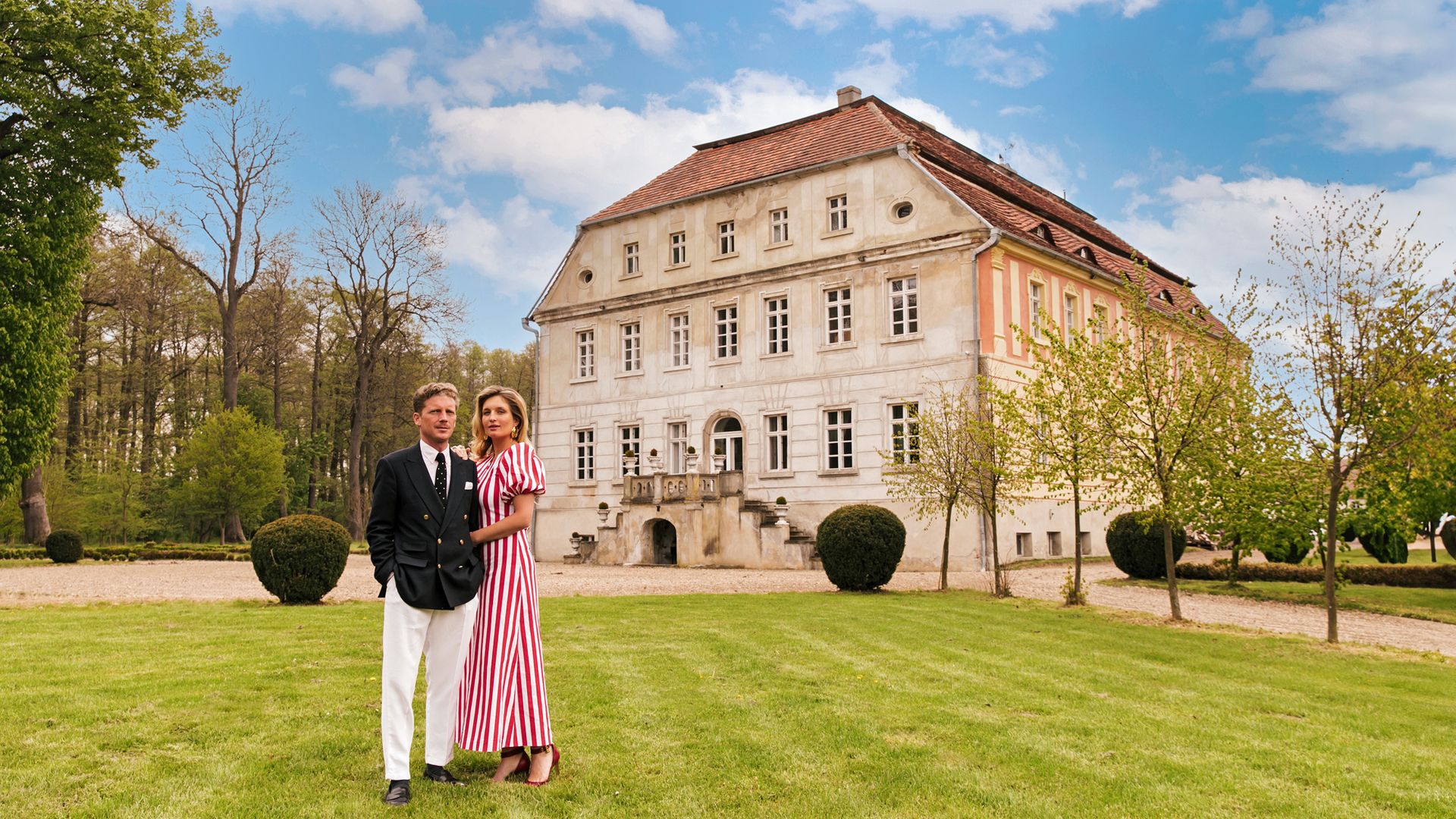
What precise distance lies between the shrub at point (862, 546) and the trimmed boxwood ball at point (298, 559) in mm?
8144

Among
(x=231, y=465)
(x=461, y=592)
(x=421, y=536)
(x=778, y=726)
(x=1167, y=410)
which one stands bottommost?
(x=778, y=726)

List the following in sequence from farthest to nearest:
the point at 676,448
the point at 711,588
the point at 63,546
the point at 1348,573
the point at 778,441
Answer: the point at 676,448, the point at 63,546, the point at 778,441, the point at 1348,573, the point at 711,588

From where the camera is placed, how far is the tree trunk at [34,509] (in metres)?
34.0

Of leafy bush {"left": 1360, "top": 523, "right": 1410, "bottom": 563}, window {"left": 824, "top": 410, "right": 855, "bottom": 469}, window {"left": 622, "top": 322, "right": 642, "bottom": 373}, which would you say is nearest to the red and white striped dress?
window {"left": 824, "top": 410, "right": 855, "bottom": 469}

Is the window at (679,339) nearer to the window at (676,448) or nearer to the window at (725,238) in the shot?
the window at (676,448)

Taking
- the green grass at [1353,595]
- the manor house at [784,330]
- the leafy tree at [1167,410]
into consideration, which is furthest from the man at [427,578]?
the manor house at [784,330]

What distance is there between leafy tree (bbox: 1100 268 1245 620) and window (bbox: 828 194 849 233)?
14.0 m

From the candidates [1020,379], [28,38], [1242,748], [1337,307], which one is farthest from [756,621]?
[28,38]

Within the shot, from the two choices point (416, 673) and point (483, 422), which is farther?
point (483, 422)

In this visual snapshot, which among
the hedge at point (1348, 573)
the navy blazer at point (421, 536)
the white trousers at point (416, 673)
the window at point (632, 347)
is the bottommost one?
the hedge at point (1348, 573)

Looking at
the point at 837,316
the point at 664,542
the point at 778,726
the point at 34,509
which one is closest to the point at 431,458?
the point at 778,726

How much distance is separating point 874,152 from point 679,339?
838 cm

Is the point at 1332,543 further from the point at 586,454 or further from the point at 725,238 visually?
the point at 586,454

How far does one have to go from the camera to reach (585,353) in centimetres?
3484
